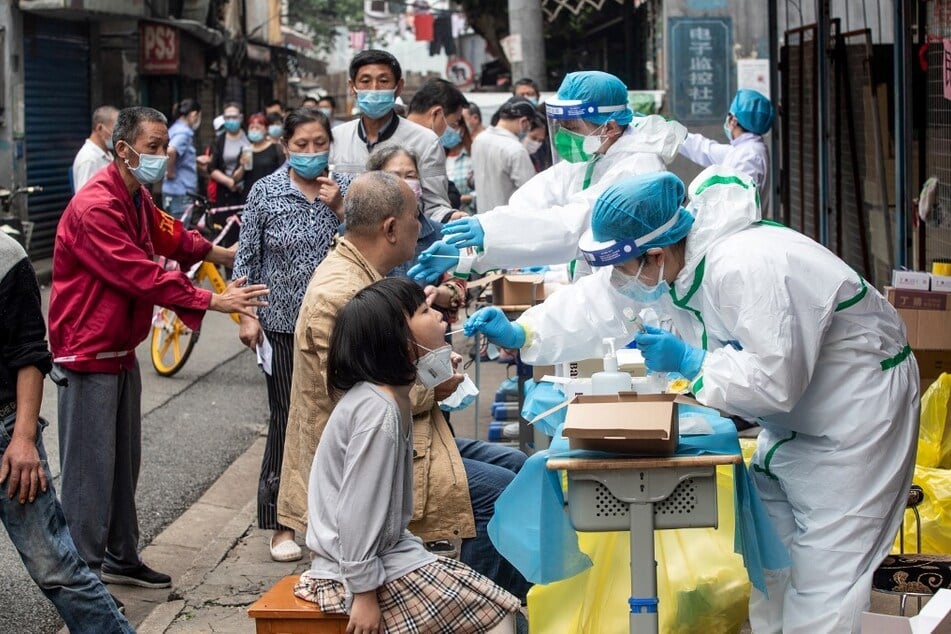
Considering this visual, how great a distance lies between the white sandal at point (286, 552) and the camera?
6.25 metres

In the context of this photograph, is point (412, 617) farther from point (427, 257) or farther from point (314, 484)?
point (427, 257)

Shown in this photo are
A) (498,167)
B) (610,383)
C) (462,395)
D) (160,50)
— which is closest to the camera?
(610,383)

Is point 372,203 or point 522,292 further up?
point 372,203

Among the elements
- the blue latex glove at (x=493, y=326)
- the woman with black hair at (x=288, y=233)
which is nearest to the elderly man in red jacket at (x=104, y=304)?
the woman with black hair at (x=288, y=233)

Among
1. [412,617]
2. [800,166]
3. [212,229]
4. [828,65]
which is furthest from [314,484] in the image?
[212,229]

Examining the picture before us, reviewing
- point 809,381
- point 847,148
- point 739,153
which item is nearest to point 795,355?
point 809,381

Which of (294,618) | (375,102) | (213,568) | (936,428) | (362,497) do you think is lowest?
(213,568)

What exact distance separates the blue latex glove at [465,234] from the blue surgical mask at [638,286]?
122 cm

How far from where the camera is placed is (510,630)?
3.94 m

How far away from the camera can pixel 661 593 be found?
4.77m

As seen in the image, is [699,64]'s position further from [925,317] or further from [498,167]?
[925,317]

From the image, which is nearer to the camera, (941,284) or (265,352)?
(265,352)

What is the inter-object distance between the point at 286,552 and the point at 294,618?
2522 mm

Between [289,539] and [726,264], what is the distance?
9.92 ft
